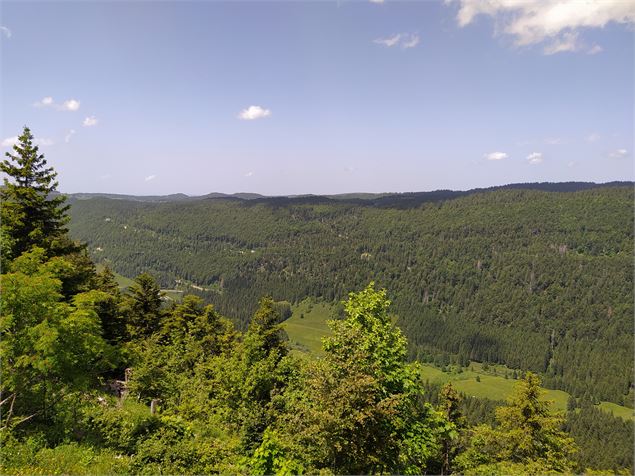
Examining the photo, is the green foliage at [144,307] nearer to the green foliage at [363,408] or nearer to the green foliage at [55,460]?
the green foliage at [55,460]

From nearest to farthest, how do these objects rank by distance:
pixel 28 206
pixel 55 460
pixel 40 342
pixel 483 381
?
pixel 40 342, pixel 55 460, pixel 28 206, pixel 483 381

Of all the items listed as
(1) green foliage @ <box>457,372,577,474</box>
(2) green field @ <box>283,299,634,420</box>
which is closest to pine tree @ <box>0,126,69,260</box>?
(1) green foliage @ <box>457,372,577,474</box>

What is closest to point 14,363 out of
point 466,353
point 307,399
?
point 307,399

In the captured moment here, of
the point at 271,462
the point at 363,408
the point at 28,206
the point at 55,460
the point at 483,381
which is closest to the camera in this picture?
the point at 363,408

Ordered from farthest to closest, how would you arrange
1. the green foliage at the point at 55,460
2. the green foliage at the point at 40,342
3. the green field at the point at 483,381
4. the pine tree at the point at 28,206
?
the green field at the point at 483,381 → the pine tree at the point at 28,206 → the green foliage at the point at 40,342 → the green foliage at the point at 55,460

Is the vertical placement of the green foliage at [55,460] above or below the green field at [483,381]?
above

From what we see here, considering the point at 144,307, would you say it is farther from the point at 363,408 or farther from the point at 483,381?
the point at 483,381

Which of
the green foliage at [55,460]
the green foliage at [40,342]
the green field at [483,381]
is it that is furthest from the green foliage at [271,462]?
the green field at [483,381]

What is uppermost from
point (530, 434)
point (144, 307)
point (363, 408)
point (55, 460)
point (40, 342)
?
point (40, 342)

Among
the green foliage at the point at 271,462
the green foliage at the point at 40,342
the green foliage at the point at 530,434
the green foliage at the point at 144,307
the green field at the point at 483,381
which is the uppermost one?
the green foliage at the point at 40,342

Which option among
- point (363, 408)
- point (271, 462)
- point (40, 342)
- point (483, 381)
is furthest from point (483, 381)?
point (40, 342)

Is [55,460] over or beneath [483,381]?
over

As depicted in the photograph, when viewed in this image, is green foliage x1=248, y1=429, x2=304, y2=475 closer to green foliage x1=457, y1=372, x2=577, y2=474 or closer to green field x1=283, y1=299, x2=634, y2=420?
green foliage x1=457, y1=372, x2=577, y2=474

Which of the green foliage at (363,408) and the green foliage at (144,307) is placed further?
the green foliage at (144,307)
